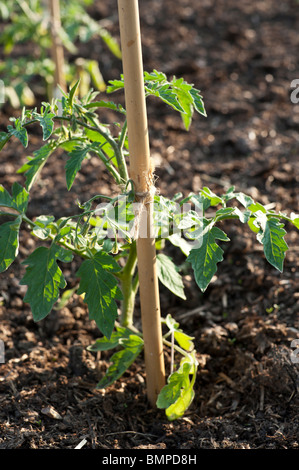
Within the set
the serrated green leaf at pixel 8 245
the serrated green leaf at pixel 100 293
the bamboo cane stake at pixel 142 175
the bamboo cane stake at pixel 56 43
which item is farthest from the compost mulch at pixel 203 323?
the serrated green leaf at pixel 8 245

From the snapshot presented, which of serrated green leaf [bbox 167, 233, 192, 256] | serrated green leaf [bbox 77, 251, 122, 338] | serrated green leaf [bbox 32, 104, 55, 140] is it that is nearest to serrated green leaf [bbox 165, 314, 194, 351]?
serrated green leaf [bbox 167, 233, 192, 256]

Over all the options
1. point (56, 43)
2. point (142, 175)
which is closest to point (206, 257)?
point (142, 175)

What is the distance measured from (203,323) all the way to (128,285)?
1.73 feet

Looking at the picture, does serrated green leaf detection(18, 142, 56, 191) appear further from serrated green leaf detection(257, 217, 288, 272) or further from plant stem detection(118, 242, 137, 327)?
serrated green leaf detection(257, 217, 288, 272)

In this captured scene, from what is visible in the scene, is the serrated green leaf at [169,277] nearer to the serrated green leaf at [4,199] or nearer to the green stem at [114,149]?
the green stem at [114,149]

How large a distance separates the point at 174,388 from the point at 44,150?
0.83 metres

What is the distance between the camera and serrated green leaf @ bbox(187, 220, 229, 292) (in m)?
1.54

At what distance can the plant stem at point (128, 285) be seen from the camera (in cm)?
190

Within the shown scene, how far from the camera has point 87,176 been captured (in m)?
3.12

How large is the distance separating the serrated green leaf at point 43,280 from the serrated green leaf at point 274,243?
0.54 meters

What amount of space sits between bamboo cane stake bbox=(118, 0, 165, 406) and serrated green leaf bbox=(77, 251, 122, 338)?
0.16 m
